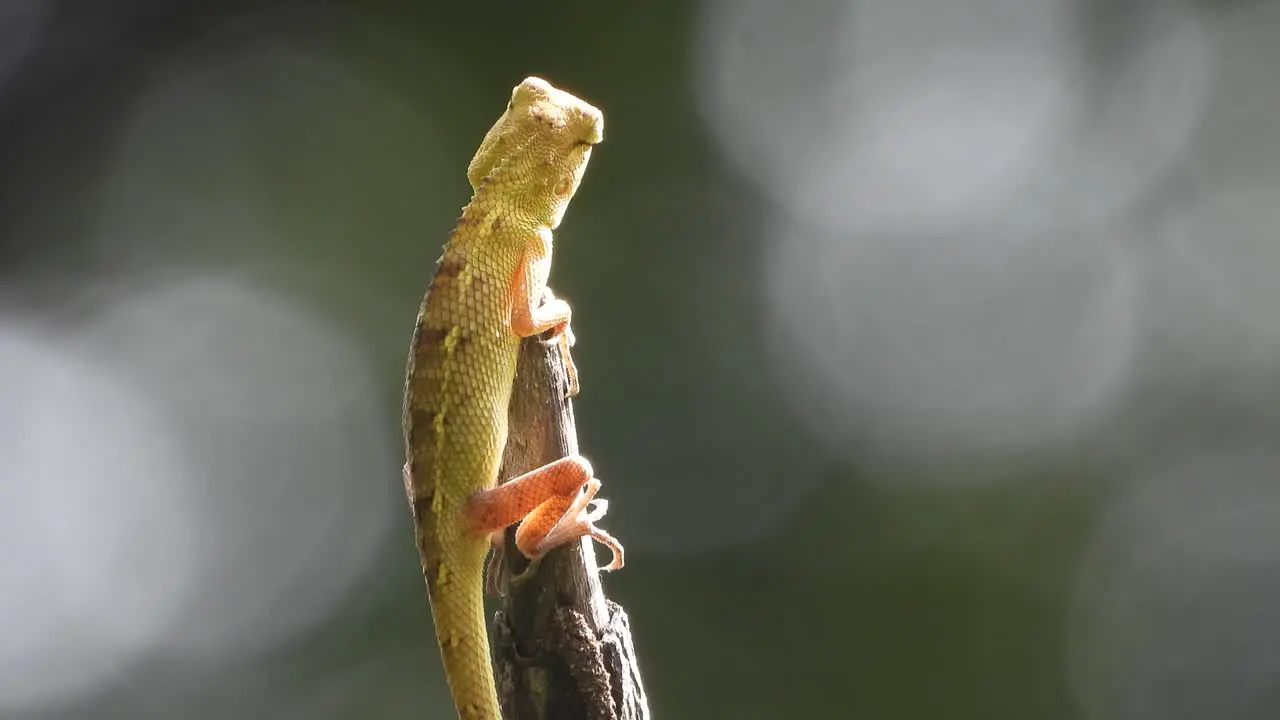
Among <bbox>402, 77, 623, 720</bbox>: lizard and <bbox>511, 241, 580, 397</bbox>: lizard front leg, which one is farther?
<bbox>511, 241, 580, 397</bbox>: lizard front leg

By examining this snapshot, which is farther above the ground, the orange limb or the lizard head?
the lizard head

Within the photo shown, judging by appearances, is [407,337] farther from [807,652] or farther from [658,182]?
[807,652]

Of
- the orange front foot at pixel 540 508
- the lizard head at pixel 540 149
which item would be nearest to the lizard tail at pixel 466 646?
the orange front foot at pixel 540 508

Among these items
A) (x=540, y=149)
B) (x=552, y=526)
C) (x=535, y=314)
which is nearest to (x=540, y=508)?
(x=552, y=526)

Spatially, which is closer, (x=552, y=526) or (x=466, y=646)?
(x=466, y=646)

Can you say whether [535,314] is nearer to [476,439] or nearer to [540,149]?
[476,439]

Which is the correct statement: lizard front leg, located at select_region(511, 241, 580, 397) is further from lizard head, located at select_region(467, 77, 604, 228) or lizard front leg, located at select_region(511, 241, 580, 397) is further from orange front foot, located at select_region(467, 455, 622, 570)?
orange front foot, located at select_region(467, 455, 622, 570)

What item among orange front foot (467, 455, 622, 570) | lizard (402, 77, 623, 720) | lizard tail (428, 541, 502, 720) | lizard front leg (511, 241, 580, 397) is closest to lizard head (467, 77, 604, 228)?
lizard (402, 77, 623, 720)

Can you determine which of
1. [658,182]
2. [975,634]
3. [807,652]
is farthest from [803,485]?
[658,182]
